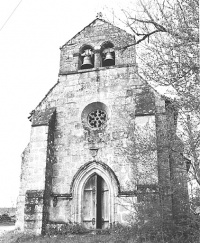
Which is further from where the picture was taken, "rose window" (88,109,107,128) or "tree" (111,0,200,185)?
"rose window" (88,109,107,128)

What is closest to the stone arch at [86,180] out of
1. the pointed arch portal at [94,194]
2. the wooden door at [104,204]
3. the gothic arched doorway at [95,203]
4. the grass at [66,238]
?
the pointed arch portal at [94,194]

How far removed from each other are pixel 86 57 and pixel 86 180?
584 cm

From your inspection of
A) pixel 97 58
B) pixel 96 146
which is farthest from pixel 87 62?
pixel 96 146

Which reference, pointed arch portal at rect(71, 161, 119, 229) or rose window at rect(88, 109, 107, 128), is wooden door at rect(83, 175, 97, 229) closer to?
pointed arch portal at rect(71, 161, 119, 229)

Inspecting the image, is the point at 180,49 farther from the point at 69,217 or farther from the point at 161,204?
the point at 69,217

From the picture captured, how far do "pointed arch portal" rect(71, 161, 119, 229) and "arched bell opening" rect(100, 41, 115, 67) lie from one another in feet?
16.2

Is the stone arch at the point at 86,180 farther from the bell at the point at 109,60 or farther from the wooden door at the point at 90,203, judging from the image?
the bell at the point at 109,60

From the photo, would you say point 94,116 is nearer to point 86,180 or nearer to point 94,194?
point 86,180

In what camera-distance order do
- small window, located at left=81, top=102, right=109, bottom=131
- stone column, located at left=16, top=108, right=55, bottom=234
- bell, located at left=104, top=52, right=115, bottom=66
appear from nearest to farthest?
stone column, located at left=16, top=108, right=55, bottom=234
small window, located at left=81, top=102, right=109, bottom=131
bell, located at left=104, top=52, right=115, bottom=66

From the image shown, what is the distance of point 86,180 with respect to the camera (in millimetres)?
12875

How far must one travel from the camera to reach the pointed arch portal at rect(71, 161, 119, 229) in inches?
487

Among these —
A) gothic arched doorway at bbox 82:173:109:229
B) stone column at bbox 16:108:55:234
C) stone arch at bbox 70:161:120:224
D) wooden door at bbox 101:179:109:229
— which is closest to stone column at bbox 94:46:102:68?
stone column at bbox 16:108:55:234

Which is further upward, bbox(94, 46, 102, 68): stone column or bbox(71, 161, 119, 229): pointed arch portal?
bbox(94, 46, 102, 68): stone column

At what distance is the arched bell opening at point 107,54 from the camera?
1460cm
